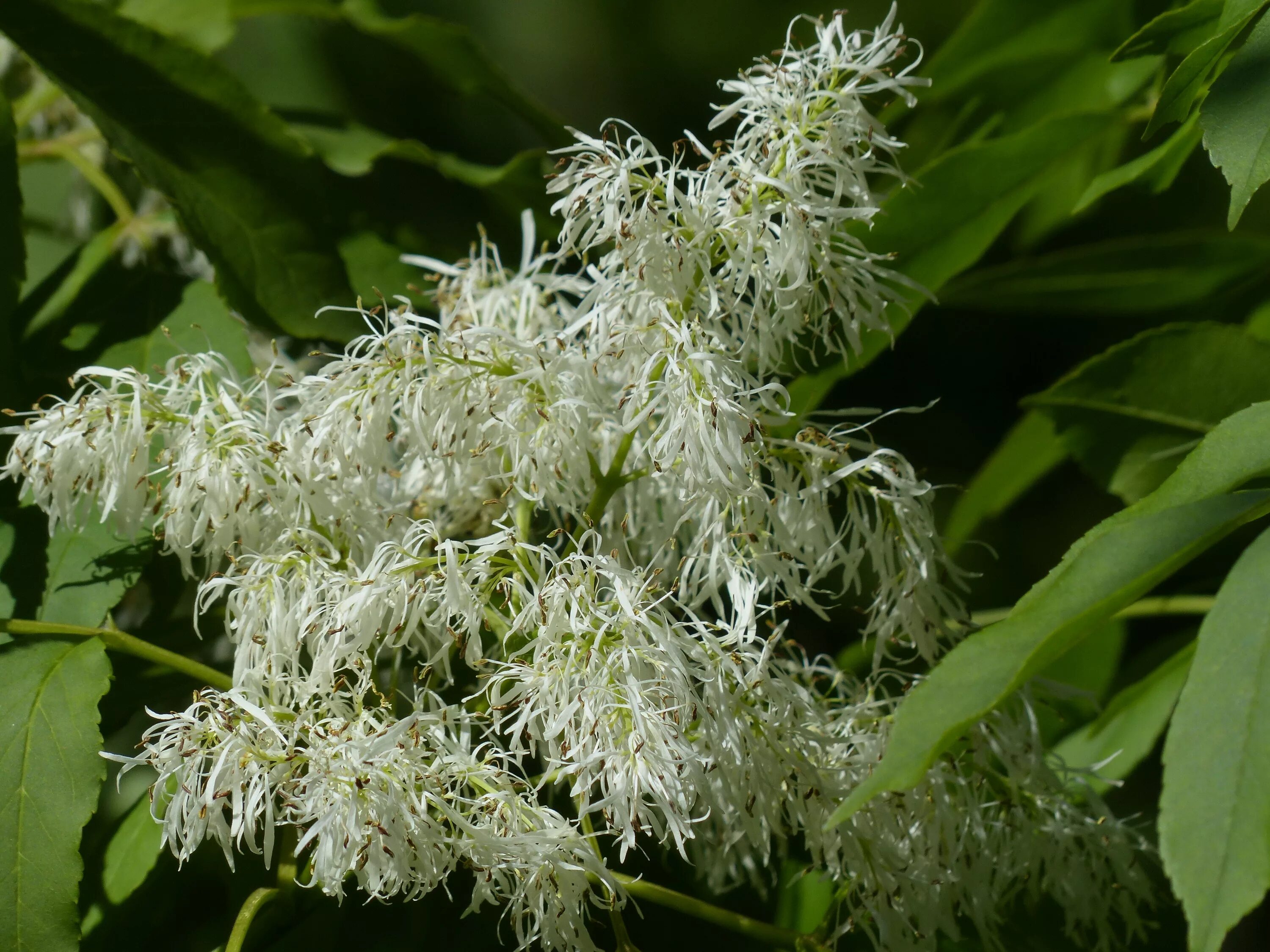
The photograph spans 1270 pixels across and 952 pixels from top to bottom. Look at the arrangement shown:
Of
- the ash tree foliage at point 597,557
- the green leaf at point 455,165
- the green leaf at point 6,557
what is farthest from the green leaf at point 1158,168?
the green leaf at point 6,557

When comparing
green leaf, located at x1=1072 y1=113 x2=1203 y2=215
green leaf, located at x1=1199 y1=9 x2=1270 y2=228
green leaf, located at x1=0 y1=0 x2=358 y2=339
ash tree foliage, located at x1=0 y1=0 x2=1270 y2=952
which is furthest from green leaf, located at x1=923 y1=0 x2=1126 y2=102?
green leaf, located at x1=0 y1=0 x2=358 y2=339

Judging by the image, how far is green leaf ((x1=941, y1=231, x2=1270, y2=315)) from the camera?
1054 millimetres

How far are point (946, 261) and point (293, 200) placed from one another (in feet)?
1.72

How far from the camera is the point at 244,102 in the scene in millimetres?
940

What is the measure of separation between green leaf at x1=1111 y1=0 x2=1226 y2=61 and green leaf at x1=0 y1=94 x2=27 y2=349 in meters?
0.76

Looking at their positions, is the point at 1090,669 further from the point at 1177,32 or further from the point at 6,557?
the point at 6,557

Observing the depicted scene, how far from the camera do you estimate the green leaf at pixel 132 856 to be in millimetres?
738

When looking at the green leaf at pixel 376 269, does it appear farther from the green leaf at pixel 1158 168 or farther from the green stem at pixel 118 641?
the green leaf at pixel 1158 168

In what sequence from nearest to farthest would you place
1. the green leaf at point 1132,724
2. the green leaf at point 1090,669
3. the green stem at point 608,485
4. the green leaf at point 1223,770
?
→ the green leaf at point 1223,770 < the green stem at point 608,485 < the green leaf at point 1132,724 < the green leaf at point 1090,669

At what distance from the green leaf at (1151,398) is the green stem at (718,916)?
422 mm

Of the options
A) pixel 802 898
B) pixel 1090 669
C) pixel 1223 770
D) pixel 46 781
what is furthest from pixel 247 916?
pixel 1090 669

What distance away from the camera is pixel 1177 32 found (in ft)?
2.38

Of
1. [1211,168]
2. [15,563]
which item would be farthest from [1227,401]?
[15,563]

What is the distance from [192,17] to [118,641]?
697 millimetres
